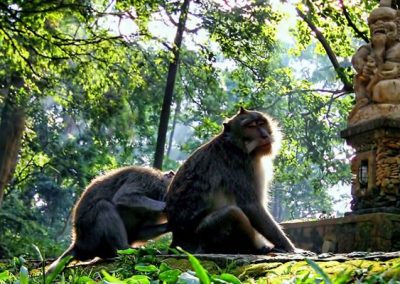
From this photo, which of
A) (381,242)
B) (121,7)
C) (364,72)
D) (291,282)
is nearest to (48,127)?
(121,7)

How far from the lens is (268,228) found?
Answer: 21.3ft

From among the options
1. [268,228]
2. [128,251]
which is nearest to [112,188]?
[268,228]

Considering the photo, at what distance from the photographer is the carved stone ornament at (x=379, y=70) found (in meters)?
9.88

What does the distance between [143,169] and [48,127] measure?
21001mm

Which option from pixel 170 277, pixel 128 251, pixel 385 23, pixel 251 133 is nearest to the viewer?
pixel 170 277

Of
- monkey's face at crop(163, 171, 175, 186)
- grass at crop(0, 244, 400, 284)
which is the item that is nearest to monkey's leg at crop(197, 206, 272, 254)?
grass at crop(0, 244, 400, 284)

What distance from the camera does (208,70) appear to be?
16.2m

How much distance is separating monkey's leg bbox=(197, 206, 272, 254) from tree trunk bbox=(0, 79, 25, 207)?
12267mm

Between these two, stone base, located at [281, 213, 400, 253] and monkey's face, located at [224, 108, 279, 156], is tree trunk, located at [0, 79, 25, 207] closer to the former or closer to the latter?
stone base, located at [281, 213, 400, 253]

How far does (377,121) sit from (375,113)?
0.24 m

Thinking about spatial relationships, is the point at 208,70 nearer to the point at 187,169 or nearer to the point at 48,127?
the point at 187,169

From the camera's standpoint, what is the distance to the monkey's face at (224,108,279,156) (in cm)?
693

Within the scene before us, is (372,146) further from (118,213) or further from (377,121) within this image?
(118,213)

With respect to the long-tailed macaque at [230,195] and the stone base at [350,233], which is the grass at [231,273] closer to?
the long-tailed macaque at [230,195]
